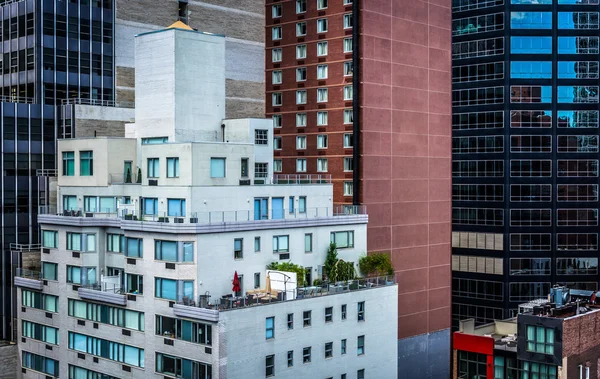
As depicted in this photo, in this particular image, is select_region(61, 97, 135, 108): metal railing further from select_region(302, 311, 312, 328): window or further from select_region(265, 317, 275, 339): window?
select_region(265, 317, 275, 339): window

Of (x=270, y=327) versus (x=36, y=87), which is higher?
(x=36, y=87)

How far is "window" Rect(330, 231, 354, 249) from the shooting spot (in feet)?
287

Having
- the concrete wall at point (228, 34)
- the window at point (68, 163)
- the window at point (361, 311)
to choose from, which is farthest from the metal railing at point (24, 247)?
the window at point (361, 311)

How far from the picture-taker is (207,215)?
76500 millimetres

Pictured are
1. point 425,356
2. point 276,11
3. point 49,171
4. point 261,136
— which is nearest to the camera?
point 261,136

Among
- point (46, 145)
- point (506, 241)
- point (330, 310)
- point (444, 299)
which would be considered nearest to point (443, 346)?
point (444, 299)

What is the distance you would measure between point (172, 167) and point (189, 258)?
9329 millimetres

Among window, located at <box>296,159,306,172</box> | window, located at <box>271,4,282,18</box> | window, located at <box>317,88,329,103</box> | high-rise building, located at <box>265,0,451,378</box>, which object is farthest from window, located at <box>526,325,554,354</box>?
window, located at <box>271,4,282,18</box>

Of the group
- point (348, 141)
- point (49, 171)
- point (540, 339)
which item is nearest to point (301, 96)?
point (348, 141)

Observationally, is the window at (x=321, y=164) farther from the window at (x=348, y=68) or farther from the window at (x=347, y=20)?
the window at (x=347, y=20)

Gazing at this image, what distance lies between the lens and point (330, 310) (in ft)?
260

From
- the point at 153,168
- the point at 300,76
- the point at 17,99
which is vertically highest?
the point at 300,76

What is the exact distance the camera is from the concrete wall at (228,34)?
9912cm

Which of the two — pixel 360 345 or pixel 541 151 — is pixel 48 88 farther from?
pixel 541 151
